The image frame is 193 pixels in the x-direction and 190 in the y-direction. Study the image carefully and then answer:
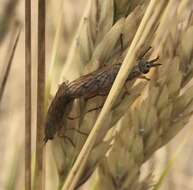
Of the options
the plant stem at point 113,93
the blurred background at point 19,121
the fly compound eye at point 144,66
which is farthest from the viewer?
the blurred background at point 19,121

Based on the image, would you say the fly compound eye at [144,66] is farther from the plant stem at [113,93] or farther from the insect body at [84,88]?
the plant stem at [113,93]

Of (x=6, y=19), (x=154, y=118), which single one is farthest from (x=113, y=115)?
(x=6, y=19)

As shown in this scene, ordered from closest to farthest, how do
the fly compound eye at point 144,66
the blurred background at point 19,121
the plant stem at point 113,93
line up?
the plant stem at point 113,93, the fly compound eye at point 144,66, the blurred background at point 19,121

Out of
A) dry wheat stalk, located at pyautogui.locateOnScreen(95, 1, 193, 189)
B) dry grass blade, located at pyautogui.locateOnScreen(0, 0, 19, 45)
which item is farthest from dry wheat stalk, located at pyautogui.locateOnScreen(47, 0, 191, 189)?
dry grass blade, located at pyautogui.locateOnScreen(0, 0, 19, 45)

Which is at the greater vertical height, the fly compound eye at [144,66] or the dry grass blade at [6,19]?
the dry grass blade at [6,19]

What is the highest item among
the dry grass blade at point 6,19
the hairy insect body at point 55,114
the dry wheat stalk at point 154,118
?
the dry grass blade at point 6,19

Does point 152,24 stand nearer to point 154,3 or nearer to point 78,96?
point 154,3

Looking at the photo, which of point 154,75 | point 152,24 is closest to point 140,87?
point 154,75

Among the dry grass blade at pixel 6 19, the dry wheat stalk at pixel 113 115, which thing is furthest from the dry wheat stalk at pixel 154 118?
the dry grass blade at pixel 6 19
